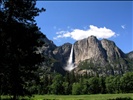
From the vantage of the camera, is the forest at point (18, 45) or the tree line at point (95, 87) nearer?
the forest at point (18, 45)

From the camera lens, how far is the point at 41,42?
90.6 feet

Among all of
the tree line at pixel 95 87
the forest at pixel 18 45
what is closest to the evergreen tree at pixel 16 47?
the forest at pixel 18 45

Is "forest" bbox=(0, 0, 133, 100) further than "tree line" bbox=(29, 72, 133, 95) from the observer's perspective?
No

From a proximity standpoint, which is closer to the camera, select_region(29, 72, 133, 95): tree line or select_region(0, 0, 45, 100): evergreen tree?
select_region(0, 0, 45, 100): evergreen tree

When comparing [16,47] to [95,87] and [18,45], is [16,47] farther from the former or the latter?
[95,87]

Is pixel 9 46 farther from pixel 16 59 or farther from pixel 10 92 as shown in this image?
pixel 10 92

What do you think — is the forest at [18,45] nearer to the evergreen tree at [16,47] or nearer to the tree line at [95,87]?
the evergreen tree at [16,47]

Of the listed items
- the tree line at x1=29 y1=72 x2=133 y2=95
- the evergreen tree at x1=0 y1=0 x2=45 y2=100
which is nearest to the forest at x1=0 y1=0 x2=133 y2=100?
the evergreen tree at x1=0 y1=0 x2=45 y2=100

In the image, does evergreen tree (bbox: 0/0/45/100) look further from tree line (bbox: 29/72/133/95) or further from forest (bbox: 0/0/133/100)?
tree line (bbox: 29/72/133/95)

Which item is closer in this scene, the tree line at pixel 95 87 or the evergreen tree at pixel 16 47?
the evergreen tree at pixel 16 47

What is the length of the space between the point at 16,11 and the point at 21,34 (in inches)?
122

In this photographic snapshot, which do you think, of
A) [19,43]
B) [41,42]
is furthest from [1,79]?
[41,42]

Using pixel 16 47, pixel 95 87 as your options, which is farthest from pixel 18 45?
pixel 95 87

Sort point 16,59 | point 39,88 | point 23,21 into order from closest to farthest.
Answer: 1. point 16,59
2. point 23,21
3. point 39,88
